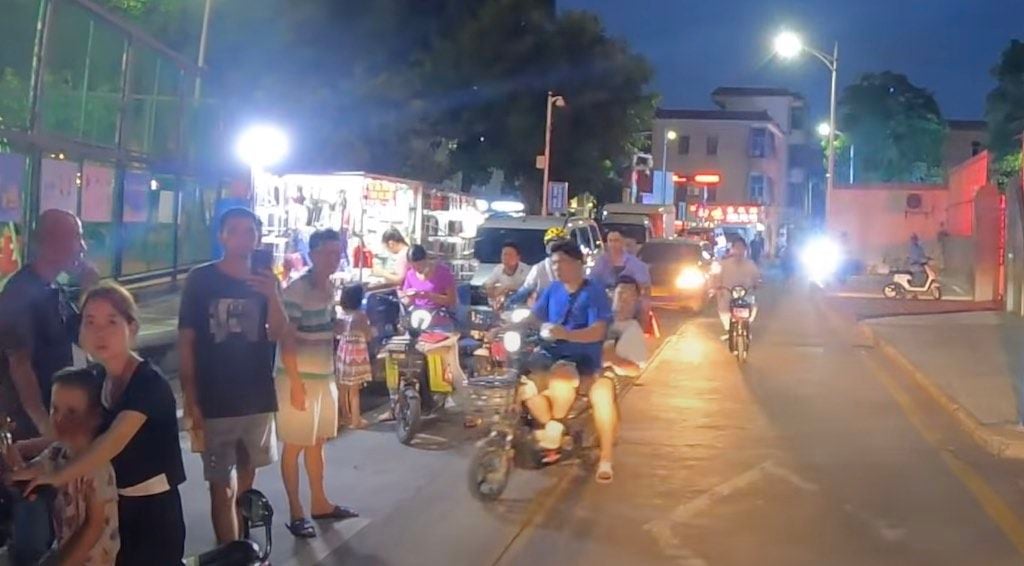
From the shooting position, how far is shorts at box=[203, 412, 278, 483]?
6.77 m

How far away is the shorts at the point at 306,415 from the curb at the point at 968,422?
6510 mm

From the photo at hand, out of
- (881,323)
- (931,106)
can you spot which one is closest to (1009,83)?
(931,106)

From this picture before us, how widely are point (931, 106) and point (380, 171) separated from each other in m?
51.3

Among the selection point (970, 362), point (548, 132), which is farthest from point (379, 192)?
point (548, 132)

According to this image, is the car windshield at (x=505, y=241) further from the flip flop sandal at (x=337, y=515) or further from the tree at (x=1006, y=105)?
the tree at (x=1006, y=105)

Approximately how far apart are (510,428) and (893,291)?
2888 cm

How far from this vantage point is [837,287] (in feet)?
141

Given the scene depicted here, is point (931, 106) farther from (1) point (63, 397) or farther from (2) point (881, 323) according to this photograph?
(1) point (63, 397)

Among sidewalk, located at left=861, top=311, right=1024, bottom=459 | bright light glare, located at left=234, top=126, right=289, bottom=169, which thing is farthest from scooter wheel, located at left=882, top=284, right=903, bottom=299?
bright light glare, located at left=234, top=126, right=289, bottom=169

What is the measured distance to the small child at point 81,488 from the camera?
4.63m

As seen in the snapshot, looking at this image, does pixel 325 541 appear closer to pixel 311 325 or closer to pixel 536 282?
pixel 311 325

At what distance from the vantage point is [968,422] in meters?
13.4

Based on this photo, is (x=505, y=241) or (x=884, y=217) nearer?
(x=505, y=241)

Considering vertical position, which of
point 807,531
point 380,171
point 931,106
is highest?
point 931,106
